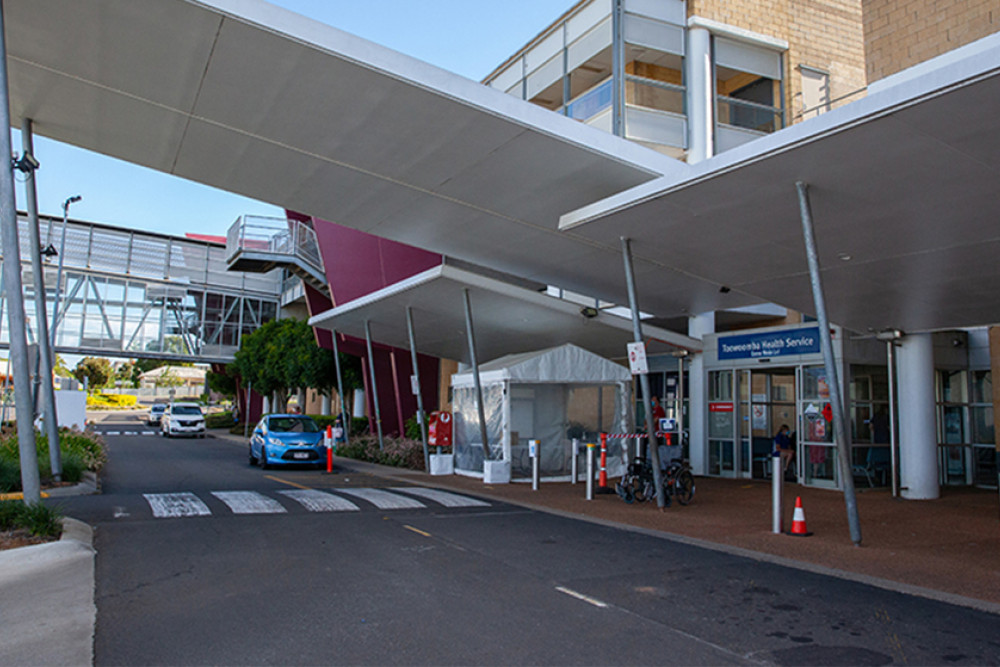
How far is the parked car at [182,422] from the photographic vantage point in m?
41.1

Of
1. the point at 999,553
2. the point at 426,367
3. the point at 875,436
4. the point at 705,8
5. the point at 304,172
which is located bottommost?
the point at 999,553

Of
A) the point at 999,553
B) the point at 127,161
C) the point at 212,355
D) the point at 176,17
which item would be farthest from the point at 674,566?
the point at 212,355

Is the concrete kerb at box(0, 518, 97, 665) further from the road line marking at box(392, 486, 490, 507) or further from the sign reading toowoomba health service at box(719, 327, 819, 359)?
the sign reading toowoomba health service at box(719, 327, 819, 359)

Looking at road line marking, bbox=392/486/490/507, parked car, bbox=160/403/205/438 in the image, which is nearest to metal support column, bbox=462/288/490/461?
road line marking, bbox=392/486/490/507

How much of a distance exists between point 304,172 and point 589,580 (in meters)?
9.14

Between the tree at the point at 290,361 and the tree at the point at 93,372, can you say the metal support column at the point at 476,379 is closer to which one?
the tree at the point at 290,361

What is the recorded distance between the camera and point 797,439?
18078 mm

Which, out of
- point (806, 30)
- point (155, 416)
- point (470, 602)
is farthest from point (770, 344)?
point (155, 416)

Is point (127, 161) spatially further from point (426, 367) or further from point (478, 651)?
point (426, 367)

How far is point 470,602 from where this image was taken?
6391 millimetres

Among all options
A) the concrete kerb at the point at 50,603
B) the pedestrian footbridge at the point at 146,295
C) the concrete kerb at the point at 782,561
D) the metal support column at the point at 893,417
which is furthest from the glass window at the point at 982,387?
the pedestrian footbridge at the point at 146,295

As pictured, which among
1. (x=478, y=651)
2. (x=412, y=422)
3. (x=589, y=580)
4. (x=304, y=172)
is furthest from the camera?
(x=412, y=422)

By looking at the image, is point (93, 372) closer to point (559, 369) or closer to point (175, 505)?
point (559, 369)

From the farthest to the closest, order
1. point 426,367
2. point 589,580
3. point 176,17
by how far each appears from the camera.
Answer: point 426,367, point 176,17, point 589,580
